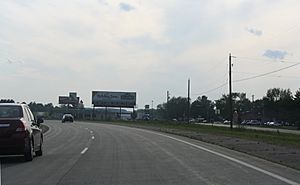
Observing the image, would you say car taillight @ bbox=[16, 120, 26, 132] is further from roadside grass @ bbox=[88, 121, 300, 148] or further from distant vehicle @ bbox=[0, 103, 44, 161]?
roadside grass @ bbox=[88, 121, 300, 148]

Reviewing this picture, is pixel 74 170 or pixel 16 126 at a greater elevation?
pixel 16 126

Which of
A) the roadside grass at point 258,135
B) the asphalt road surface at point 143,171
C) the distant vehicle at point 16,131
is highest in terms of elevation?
the distant vehicle at point 16,131

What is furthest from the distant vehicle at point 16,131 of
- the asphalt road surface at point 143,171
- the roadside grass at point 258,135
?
the roadside grass at point 258,135

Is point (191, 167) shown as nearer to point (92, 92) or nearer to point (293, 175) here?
point (293, 175)

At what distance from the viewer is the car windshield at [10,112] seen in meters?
16.1

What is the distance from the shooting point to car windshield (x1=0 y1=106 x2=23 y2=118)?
52.8ft

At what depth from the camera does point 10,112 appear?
53.1 ft

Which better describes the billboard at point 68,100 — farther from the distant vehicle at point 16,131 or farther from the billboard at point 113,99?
the distant vehicle at point 16,131

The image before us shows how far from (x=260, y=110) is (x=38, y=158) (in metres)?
153

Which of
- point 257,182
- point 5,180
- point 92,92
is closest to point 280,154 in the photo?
point 257,182

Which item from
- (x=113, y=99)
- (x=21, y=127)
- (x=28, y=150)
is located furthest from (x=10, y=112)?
(x=113, y=99)

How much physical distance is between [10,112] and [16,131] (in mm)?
1081

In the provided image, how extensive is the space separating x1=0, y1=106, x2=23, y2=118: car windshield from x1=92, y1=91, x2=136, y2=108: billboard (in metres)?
118

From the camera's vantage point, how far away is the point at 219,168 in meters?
14.3
